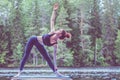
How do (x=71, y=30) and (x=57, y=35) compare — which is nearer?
(x=57, y=35)

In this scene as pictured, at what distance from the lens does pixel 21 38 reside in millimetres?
55188

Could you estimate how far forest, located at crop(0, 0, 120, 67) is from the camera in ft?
178

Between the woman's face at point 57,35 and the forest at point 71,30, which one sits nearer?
the woman's face at point 57,35

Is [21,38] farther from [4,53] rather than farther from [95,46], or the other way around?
[95,46]

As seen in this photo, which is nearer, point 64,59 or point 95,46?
point 64,59

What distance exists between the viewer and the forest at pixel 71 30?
54375 millimetres

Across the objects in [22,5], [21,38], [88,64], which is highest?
[22,5]

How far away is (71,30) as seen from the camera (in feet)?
181

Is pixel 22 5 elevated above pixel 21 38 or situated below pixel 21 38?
above

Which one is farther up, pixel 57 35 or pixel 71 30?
pixel 71 30

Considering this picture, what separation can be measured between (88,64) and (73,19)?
651cm

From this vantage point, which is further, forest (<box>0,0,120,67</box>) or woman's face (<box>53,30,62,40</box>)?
forest (<box>0,0,120,67</box>)

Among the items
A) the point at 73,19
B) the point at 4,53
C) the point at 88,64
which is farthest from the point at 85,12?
the point at 4,53

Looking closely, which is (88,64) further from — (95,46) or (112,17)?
(112,17)
